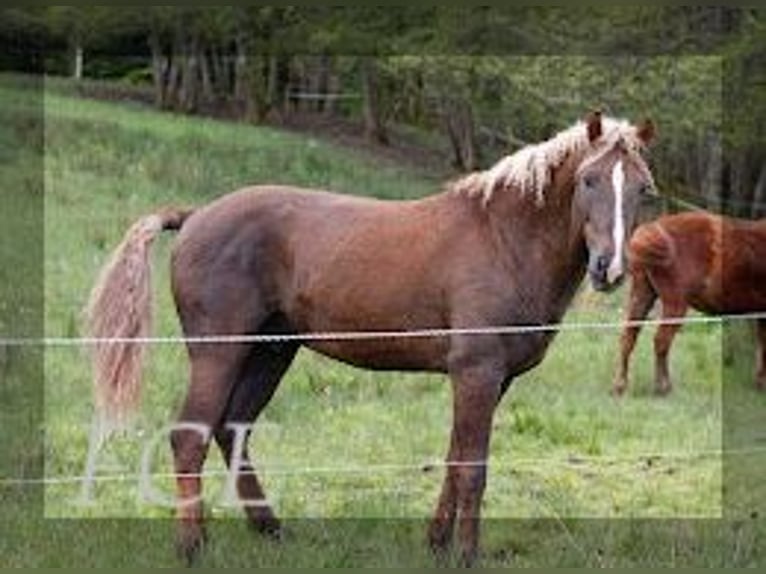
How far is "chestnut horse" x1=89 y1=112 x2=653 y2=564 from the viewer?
5.64 meters

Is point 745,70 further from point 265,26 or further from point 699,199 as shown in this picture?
point 265,26

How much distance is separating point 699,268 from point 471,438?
551 cm

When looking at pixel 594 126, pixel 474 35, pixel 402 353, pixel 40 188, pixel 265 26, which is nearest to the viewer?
pixel 594 126

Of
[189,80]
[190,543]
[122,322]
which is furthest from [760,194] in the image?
[190,543]

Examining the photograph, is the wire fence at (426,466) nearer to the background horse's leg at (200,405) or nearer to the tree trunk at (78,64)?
the background horse's leg at (200,405)

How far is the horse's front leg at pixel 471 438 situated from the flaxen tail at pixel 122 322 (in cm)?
133

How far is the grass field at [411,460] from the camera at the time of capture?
590cm

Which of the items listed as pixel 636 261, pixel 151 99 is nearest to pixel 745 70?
pixel 636 261

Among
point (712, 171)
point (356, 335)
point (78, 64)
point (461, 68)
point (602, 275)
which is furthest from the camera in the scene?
point (78, 64)

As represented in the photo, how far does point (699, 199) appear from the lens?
1725 centimetres

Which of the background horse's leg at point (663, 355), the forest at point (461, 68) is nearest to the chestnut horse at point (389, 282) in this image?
the background horse's leg at point (663, 355)

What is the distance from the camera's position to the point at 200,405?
20.0 ft

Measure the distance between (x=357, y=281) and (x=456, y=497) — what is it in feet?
3.12

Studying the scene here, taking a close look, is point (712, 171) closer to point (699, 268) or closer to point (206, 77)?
point (699, 268)
